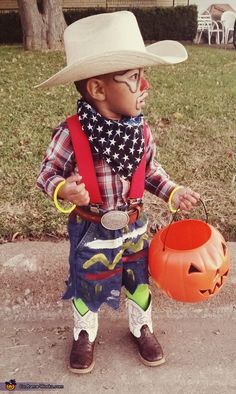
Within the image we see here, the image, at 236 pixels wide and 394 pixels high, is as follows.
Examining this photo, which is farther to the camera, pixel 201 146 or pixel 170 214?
pixel 201 146

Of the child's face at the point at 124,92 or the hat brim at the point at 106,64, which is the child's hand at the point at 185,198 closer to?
the child's face at the point at 124,92

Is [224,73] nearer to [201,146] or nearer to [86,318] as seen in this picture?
[201,146]

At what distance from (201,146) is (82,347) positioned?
263 centimetres

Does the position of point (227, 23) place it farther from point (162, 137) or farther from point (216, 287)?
point (216, 287)

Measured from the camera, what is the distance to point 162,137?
491 cm

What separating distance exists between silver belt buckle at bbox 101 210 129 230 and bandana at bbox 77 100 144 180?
17 centimetres

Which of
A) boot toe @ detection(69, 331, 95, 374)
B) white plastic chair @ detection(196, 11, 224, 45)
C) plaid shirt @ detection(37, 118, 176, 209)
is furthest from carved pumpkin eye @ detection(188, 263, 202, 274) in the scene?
white plastic chair @ detection(196, 11, 224, 45)

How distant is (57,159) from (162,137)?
2.80 meters

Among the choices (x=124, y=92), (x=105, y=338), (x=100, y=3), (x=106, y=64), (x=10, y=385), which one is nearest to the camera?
(x=106, y=64)

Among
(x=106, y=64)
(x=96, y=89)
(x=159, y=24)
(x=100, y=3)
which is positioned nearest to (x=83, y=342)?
(x=96, y=89)

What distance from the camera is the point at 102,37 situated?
80.1 inches

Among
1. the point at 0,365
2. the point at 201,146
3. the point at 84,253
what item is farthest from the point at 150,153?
the point at 201,146

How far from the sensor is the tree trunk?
11336 mm

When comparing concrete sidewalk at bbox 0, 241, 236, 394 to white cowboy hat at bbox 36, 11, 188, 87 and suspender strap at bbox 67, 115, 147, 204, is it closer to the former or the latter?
suspender strap at bbox 67, 115, 147, 204
